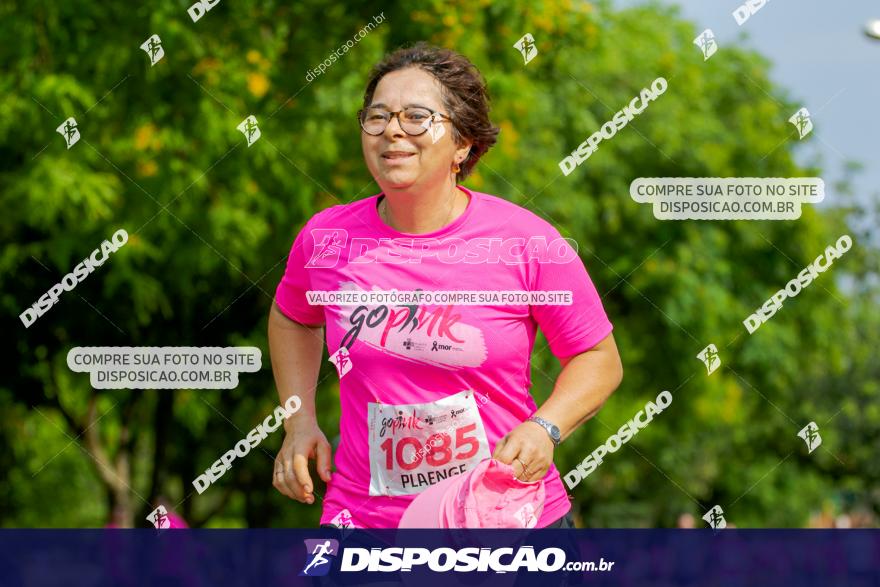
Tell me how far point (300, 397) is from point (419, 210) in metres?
0.64

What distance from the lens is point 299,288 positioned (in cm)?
402

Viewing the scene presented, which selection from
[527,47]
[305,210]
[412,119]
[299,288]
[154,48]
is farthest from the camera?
[305,210]

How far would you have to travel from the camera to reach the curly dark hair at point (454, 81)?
3.84 metres

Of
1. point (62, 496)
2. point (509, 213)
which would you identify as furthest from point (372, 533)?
point (62, 496)

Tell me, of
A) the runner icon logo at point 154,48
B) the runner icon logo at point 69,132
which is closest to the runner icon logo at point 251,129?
the runner icon logo at point 154,48

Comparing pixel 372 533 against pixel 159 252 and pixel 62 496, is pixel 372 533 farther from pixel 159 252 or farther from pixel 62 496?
pixel 62 496

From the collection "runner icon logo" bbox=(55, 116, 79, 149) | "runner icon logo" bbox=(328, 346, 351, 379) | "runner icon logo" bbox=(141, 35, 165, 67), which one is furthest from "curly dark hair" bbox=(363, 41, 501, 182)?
"runner icon logo" bbox=(55, 116, 79, 149)

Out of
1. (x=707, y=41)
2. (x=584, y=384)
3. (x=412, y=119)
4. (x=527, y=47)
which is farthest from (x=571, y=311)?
(x=527, y=47)

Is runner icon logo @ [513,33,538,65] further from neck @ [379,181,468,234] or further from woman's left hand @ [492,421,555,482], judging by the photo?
woman's left hand @ [492,421,555,482]

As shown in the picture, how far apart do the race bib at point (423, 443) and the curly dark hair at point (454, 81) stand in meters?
0.74

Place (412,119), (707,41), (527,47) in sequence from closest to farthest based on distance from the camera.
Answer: (412,119) < (707,41) < (527,47)

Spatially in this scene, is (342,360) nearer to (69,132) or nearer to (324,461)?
(324,461)

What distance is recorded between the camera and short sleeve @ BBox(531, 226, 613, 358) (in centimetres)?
374

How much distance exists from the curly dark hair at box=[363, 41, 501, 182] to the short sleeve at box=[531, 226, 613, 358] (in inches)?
14.6
